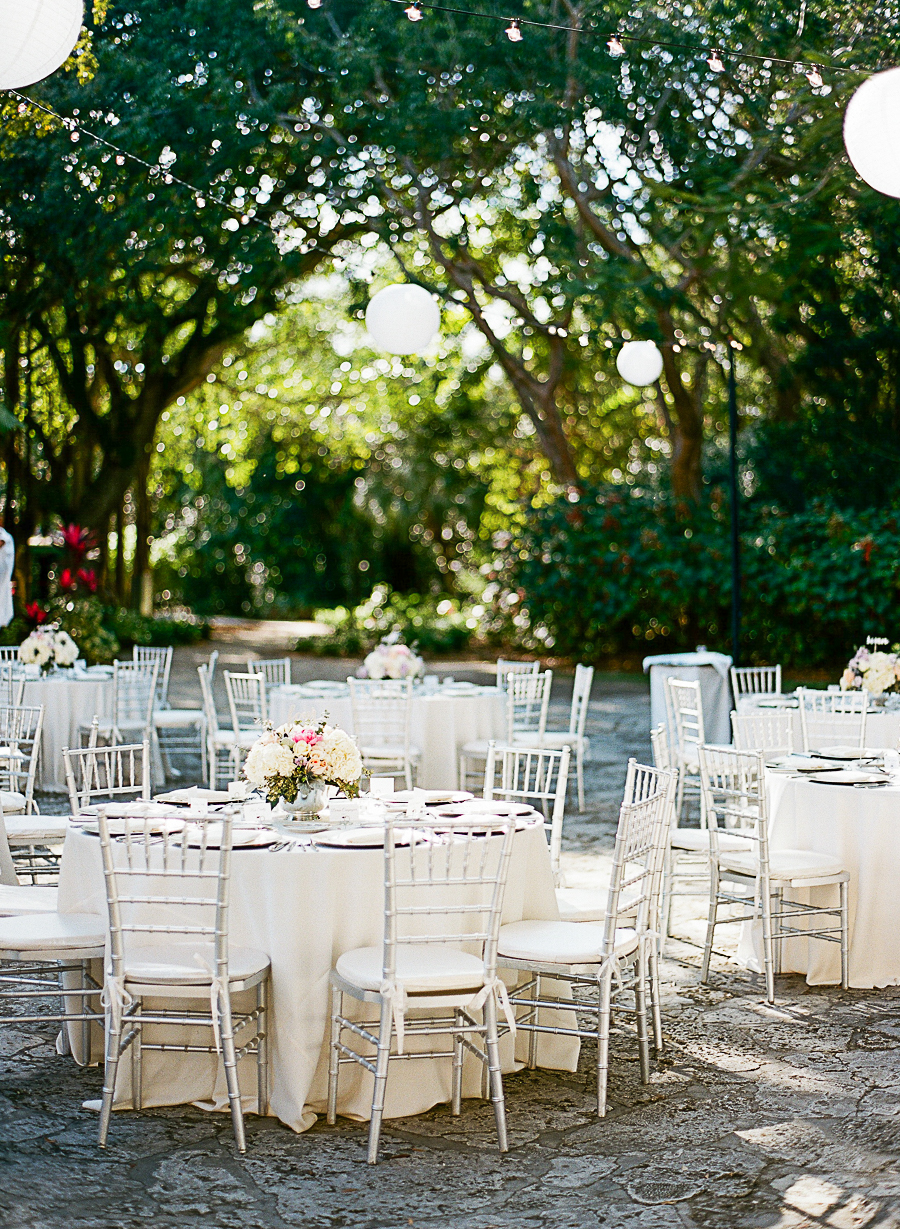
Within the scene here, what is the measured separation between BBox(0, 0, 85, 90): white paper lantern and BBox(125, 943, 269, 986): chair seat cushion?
2949mm

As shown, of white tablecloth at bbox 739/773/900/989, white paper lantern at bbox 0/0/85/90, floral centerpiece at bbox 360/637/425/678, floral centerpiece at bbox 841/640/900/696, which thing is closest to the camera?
white paper lantern at bbox 0/0/85/90

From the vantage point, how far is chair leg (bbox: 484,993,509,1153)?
3688 mm

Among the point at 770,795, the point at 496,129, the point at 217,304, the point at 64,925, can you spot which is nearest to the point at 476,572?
the point at 217,304

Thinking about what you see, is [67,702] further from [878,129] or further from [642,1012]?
[878,129]

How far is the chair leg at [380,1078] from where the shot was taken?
3.62 meters

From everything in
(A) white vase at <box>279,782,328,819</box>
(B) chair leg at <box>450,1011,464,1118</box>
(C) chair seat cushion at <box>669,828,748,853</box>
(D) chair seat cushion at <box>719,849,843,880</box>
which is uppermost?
(A) white vase at <box>279,782,328,819</box>

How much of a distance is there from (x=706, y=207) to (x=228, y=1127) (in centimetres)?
1260

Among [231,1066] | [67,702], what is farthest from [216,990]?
[67,702]

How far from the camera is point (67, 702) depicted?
31.9ft

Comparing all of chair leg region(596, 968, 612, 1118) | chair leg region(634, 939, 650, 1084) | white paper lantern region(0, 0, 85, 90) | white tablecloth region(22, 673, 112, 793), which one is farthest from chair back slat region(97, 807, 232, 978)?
white tablecloth region(22, 673, 112, 793)

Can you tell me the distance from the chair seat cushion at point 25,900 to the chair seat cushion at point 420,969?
3.93 feet

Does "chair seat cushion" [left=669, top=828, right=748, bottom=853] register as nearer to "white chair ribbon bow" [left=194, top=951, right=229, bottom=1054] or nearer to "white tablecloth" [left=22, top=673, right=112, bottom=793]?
"white chair ribbon bow" [left=194, top=951, right=229, bottom=1054]

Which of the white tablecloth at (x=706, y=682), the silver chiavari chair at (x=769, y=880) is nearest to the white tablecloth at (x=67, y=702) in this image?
the white tablecloth at (x=706, y=682)

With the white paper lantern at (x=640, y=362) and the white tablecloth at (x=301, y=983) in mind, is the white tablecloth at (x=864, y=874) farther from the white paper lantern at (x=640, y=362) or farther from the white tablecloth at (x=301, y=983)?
the white paper lantern at (x=640, y=362)
